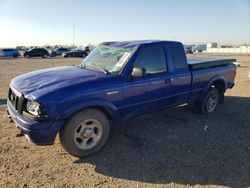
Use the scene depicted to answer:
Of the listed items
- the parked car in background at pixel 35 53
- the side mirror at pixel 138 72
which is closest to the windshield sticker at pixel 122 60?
the side mirror at pixel 138 72

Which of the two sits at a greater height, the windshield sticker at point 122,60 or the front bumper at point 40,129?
the windshield sticker at point 122,60

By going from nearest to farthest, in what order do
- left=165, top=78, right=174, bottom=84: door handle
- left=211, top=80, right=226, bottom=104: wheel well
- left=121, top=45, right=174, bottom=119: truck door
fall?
left=121, top=45, right=174, bottom=119: truck door < left=165, top=78, right=174, bottom=84: door handle < left=211, top=80, right=226, bottom=104: wheel well

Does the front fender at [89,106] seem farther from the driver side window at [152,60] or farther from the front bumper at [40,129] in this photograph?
the driver side window at [152,60]

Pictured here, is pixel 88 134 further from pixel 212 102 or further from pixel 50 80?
pixel 212 102

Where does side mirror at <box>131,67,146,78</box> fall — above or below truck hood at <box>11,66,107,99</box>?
above

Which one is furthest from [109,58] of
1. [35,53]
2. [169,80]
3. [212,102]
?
[35,53]

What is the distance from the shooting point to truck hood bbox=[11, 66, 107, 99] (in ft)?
13.1

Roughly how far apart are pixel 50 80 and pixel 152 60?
2.02 m

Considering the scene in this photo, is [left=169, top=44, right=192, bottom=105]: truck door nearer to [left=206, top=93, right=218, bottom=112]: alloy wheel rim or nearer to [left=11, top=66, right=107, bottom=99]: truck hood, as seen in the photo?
[left=206, top=93, right=218, bottom=112]: alloy wheel rim

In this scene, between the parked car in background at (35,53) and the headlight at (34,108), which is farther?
the parked car in background at (35,53)

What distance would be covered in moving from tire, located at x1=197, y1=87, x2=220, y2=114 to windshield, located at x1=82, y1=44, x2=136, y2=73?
8.89 feet

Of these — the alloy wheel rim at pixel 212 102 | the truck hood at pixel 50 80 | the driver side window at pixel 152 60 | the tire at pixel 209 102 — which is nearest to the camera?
the truck hood at pixel 50 80

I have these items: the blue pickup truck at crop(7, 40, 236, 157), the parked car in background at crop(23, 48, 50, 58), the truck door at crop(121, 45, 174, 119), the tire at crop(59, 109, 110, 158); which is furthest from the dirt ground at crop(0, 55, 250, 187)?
the parked car in background at crop(23, 48, 50, 58)

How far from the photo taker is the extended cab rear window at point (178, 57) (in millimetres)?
5672
